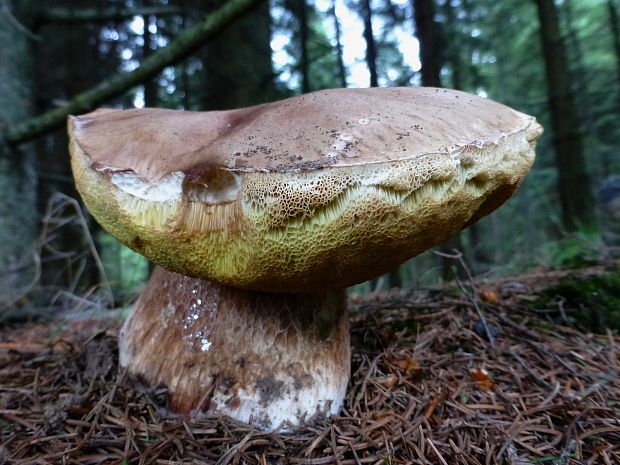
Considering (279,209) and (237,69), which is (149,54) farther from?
(279,209)

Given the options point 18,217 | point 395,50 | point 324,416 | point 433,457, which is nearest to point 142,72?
point 18,217

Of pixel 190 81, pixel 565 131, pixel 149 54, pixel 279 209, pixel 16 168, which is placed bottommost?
pixel 279 209

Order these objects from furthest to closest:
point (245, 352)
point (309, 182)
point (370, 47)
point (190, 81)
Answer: point (190, 81) < point (370, 47) < point (245, 352) < point (309, 182)

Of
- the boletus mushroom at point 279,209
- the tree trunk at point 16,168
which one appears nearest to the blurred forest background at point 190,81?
the tree trunk at point 16,168

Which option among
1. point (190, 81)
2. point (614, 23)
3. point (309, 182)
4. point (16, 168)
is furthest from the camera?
point (614, 23)

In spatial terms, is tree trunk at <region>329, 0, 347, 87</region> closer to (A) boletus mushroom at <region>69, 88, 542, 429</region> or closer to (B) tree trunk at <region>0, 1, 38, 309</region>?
(B) tree trunk at <region>0, 1, 38, 309</region>

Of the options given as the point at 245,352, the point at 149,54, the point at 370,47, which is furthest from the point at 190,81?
the point at 245,352

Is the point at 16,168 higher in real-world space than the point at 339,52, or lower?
lower

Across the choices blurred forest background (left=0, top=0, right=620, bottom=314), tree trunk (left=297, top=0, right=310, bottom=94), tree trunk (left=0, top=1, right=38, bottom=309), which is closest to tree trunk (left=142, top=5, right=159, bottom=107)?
blurred forest background (left=0, top=0, right=620, bottom=314)

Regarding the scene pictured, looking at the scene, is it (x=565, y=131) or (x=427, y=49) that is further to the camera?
(x=565, y=131)
